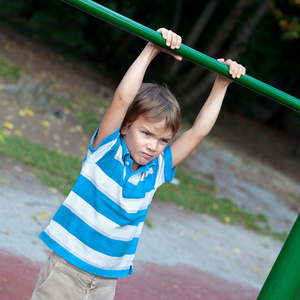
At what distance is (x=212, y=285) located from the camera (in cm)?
424

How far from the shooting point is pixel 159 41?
1.80 meters

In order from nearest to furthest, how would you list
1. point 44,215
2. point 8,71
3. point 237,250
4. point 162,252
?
point 44,215, point 162,252, point 237,250, point 8,71

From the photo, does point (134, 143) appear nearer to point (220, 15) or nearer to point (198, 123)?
point (198, 123)

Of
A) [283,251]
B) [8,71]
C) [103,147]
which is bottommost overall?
[8,71]

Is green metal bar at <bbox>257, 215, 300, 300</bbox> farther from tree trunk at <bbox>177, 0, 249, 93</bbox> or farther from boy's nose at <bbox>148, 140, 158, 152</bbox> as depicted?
tree trunk at <bbox>177, 0, 249, 93</bbox>

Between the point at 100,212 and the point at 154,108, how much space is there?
1.41 feet

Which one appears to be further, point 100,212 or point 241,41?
point 241,41

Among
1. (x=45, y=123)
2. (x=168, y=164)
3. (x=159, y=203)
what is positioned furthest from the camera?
(x=45, y=123)

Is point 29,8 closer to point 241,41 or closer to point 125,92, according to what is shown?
point 241,41

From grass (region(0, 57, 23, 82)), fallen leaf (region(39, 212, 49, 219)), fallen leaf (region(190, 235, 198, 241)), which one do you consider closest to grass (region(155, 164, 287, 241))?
fallen leaf (region(190, 235, 198, 241))

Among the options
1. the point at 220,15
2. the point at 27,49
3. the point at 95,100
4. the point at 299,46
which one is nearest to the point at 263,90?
the point at 95,100

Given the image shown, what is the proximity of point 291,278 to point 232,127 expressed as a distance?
545 inches

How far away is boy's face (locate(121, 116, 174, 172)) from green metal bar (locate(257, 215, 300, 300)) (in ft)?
2.01

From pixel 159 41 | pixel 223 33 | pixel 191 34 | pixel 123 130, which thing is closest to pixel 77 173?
pixel 123 130
